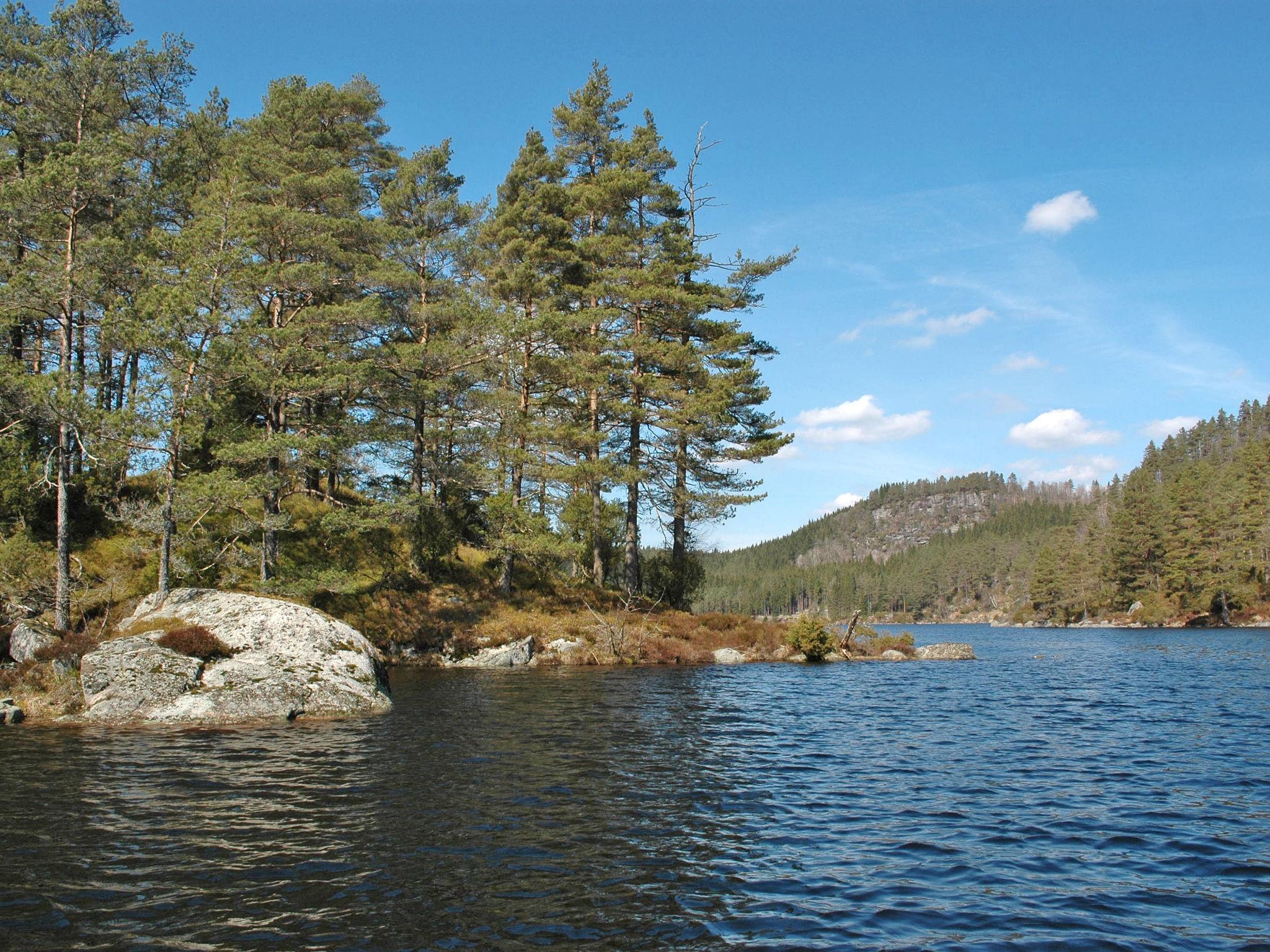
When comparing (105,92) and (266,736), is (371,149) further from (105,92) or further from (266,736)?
(266,736)

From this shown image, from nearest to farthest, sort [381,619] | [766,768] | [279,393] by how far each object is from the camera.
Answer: [766,768], [279,393], [381,619]

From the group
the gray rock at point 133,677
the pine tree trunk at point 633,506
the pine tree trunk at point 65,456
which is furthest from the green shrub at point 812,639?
the pine tree trunk at point 65,456

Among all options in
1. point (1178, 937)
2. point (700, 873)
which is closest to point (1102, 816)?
point (1178, 937)

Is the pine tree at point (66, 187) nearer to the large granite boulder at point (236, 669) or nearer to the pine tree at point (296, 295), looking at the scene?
the pine tree at point (296, 295)

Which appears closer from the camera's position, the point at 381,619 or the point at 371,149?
the point at 381,619

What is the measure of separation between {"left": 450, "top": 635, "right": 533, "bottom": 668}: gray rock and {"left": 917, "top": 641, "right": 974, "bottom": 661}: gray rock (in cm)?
1986

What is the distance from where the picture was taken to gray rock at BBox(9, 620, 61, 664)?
2019cm

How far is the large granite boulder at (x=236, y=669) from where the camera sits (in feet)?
58.7

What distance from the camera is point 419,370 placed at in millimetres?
35281

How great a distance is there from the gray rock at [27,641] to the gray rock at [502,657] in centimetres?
1350

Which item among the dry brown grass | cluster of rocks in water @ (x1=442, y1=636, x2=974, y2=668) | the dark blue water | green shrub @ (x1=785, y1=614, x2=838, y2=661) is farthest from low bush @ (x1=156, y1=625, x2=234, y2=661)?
green shrub @ (x1=785, y1=614, x2=838, y2=661)

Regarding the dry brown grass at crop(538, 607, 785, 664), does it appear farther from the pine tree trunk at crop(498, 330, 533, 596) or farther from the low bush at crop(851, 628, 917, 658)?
the low bush at crop(851, 628, 917, 658)

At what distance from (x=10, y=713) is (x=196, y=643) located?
12.8 ft

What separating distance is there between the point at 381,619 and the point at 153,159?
2156 centimetres
